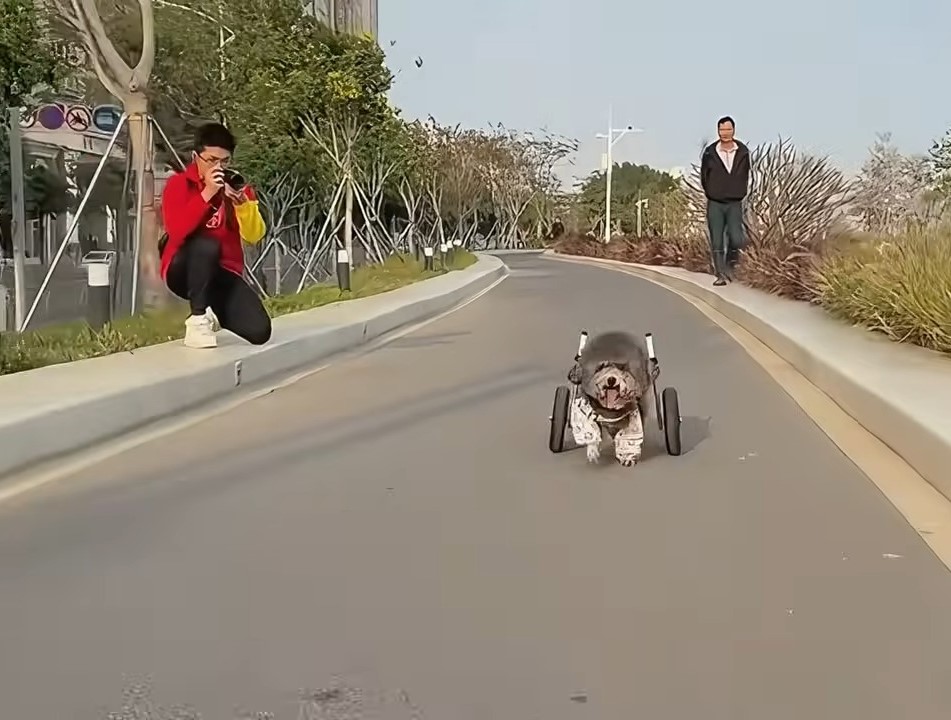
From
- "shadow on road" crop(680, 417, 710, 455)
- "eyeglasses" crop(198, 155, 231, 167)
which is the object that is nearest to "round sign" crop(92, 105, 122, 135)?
"eyeglasses" crop(198, 155, 231, 167)

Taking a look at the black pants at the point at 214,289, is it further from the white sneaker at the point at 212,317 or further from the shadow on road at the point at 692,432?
the shadow on road at the point at 692,432

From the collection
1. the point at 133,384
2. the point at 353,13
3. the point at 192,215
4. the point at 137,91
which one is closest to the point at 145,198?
the point at 137,91

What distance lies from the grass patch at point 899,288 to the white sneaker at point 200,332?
5.66m

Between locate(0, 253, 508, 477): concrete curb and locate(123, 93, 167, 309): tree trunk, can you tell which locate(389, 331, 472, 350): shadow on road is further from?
locate(123, 93, 167, 309): tree trunk

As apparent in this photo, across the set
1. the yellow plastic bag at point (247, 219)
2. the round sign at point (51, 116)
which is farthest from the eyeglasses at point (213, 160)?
the round sign at point (51, 116)

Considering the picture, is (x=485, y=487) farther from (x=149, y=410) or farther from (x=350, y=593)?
(x=149, y=410)

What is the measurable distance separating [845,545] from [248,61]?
601 inches

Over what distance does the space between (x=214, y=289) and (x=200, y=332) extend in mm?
396

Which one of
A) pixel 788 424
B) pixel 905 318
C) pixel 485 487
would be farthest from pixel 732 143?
pixel 485 487

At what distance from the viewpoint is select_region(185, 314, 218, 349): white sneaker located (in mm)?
10484

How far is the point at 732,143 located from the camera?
65.7 feet

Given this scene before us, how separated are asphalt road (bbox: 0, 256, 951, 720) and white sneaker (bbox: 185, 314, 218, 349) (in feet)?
8.33

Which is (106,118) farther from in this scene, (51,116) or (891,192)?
(891,192)

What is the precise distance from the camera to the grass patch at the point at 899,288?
10664 mm
